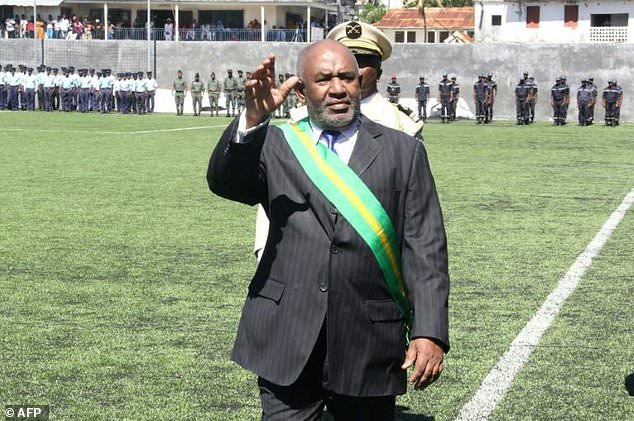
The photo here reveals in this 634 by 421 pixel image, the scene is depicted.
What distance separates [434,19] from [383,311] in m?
113

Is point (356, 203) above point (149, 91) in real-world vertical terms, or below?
above

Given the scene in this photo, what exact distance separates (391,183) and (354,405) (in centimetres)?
73

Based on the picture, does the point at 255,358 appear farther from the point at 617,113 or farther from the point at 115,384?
the point at 617,113

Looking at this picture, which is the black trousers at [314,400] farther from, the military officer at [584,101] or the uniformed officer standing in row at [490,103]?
the uniformed officer standing in row at [490,103]

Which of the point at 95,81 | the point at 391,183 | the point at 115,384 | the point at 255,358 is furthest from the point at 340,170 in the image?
the point at 95,81

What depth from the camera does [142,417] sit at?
603 centimetres

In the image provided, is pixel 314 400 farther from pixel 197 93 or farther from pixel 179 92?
pixel 179 92

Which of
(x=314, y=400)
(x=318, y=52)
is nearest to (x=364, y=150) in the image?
(x=318, y=52)

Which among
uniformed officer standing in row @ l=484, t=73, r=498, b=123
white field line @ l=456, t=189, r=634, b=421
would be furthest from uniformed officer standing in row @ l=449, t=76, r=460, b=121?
white field line @ l=456, t=189, r=634, b=421

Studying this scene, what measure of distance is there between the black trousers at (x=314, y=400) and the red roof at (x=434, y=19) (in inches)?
4380

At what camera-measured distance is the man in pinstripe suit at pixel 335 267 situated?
3953mm

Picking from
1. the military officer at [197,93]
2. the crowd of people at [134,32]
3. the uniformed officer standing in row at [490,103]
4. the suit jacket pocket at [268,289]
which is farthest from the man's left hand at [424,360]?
the crowd of people at [134,32]

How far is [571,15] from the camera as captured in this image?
75.9 meters

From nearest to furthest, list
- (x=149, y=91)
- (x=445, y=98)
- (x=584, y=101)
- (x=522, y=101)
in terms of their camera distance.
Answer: (x=584, y=101), (x=522, y=101), (x=445, y=98), (x=149, y=91)
